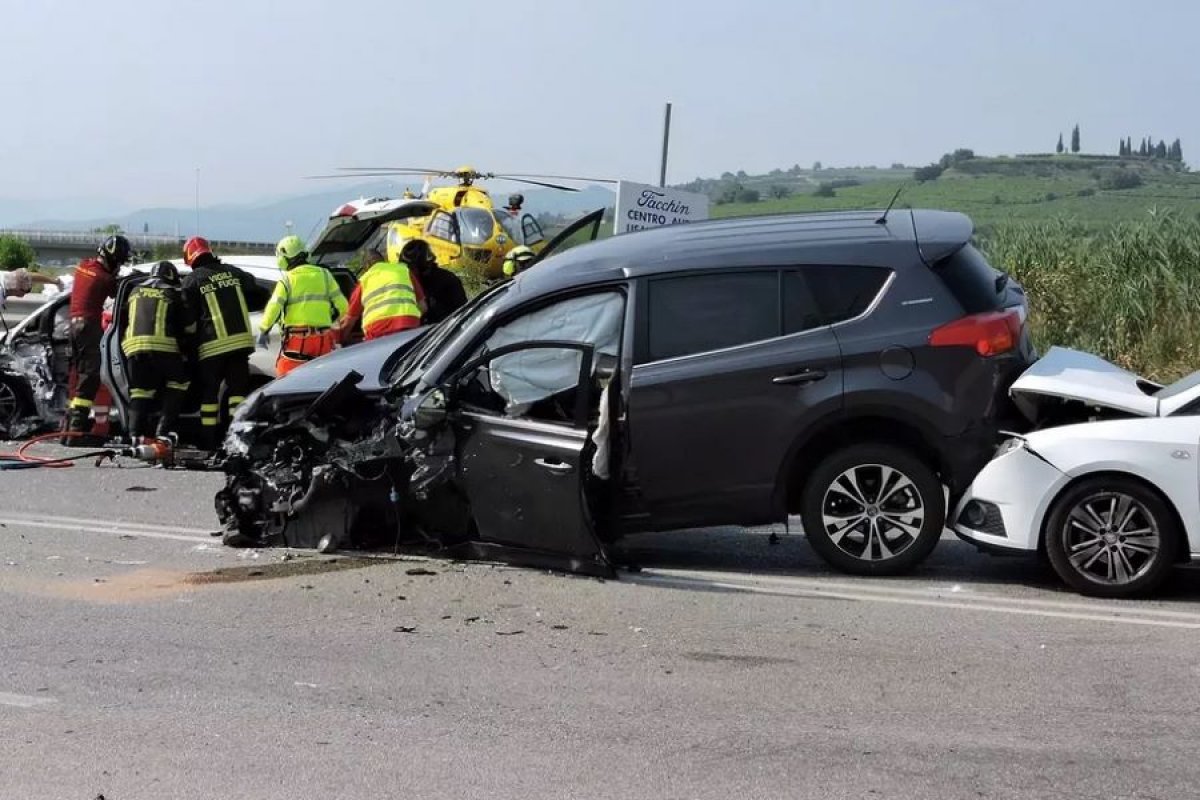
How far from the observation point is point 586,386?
780 cm

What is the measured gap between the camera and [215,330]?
39.7 ft

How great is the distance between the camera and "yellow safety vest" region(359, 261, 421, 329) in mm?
11531

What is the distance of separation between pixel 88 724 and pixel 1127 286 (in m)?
13.0

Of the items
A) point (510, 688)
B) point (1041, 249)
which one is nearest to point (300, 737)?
point (510, 688)

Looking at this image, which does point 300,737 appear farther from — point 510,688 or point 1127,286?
point 1127,286

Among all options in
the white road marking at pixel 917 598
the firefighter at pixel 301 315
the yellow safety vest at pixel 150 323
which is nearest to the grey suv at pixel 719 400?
the white road marking at pixel 917 598

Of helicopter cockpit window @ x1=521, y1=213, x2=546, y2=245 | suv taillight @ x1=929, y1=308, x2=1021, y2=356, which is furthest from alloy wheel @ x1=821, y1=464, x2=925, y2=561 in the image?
helicopter cockpit window @ x1=521, y1=213, x2=546, y2=245

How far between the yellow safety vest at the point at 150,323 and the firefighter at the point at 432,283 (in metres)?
1.97

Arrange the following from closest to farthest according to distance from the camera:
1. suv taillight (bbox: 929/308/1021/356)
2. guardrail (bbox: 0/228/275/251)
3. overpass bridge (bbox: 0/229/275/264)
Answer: suv taillight (bbox: 929/308/1021/356) < overpass bridge (bbox: 0/229/275/264) < guardrail (bbox: 0/228/275/251)

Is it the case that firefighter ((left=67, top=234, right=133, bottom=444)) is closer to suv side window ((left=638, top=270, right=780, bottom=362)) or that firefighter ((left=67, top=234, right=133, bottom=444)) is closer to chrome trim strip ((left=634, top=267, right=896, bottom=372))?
suv side window ((left=638, top=270, right=780, bottom=362))

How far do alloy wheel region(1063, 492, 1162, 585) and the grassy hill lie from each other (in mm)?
7155

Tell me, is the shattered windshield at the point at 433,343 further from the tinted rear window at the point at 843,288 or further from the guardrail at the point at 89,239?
the guardrail at the point at 89,239

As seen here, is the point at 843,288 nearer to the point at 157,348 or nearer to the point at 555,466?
the point at 555,466

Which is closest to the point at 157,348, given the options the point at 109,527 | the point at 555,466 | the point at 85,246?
the point at 109,527
